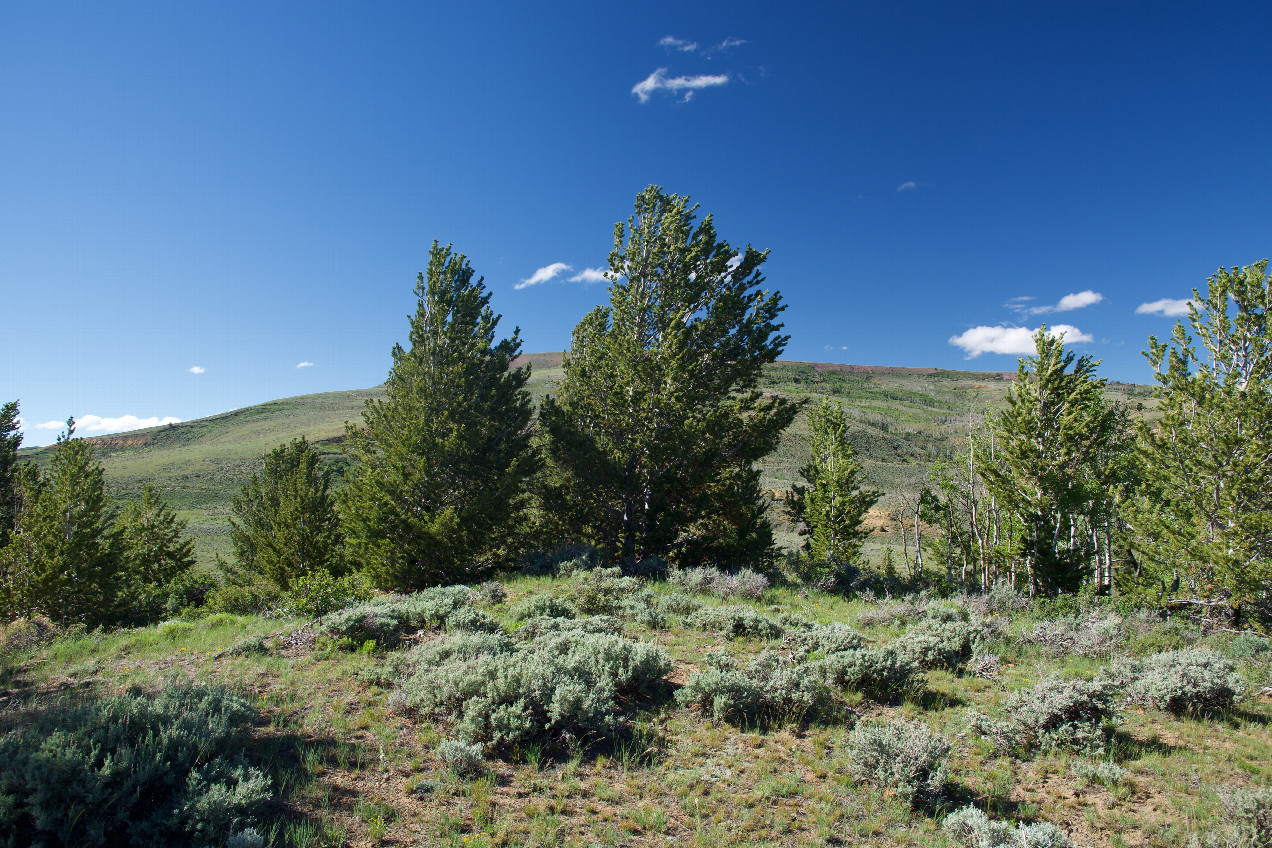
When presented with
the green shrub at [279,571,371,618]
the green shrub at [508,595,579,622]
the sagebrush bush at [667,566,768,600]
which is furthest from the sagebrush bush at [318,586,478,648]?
the sagebrush bush at [667,566,768,600]

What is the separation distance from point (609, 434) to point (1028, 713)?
41.3 feet

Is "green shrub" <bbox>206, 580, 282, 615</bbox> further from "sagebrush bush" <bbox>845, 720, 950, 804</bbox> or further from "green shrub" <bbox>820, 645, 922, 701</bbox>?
"sagebrush bush" <bbox>845, 720, 950, 804</bbox>

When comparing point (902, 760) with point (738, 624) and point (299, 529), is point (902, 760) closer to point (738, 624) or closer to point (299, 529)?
point (738, 624)

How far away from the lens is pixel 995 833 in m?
3.81

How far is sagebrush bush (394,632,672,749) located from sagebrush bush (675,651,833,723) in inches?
26.6

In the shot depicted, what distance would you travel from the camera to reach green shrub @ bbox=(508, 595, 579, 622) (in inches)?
347

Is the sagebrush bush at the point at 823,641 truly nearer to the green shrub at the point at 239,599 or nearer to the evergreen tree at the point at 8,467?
the green shrub at the point at 239,599

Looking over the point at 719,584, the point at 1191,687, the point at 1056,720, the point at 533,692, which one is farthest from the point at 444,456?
the point at 1191,687

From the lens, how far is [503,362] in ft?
57.6

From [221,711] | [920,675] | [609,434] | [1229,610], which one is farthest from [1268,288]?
[221,711]

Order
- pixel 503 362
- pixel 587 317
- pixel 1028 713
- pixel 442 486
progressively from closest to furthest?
pixel 1028 713 → pixel 442 486 → pixel 503 362 → pixel 587 317

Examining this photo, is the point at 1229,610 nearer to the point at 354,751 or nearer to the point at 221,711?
the point at 354,751

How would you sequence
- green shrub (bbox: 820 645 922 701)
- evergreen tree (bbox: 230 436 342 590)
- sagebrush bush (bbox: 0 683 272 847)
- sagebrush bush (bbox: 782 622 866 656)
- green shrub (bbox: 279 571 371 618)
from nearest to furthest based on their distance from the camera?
sagebrush bush (bbox: 0 683 272 847) → green shrub (bbox: 820 645 922 701) → sagebrush bush (bbox: 782 622 866 656) → green shrub (bbox: 279 571 371 618) → evergreen tree (bbox: 230 436 342 590)

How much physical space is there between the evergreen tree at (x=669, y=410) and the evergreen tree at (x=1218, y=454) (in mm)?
9523
